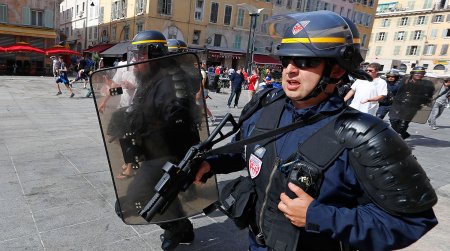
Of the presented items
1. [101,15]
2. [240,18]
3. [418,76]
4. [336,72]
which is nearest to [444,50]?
[240,18]

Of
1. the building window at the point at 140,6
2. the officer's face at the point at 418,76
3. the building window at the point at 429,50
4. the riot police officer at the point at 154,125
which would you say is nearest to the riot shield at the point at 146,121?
the riot police officer at the point at 154,125

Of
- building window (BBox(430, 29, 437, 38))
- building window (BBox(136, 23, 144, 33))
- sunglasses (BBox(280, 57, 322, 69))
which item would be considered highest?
building window (BBox(430, 29, 437, 38))

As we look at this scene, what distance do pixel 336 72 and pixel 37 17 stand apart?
27009 mm

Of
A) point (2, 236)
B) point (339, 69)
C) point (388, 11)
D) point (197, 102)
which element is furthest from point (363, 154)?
point (388, 11)

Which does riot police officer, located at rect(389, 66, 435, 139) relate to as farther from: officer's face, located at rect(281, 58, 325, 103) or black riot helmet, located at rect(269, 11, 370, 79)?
officer's face, located at rect(281, 58, 325, 103)

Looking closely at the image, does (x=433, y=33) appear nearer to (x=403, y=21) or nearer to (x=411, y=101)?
(x=403, y=21)

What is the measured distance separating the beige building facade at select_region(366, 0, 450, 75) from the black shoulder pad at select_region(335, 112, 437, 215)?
49.1 meters

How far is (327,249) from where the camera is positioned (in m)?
1.28

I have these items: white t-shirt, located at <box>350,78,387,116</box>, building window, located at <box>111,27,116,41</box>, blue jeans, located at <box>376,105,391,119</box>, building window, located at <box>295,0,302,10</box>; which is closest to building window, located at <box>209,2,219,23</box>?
building window, located at <box>111,27,116,41</box>

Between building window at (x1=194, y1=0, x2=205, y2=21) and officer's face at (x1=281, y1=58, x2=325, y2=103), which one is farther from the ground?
building window at (x1=194, y1=0, x2=205, y2=21)

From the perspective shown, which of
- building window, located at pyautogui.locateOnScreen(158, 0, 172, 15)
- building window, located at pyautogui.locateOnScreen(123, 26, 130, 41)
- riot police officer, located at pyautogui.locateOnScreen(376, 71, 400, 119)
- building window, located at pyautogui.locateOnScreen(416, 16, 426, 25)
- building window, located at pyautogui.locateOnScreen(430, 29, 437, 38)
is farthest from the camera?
building window, located at pyautogui.locateOnScreen(416, 16, 426, 25)

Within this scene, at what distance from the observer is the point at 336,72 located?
139 centimetres

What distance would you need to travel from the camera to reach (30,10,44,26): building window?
22.9 m

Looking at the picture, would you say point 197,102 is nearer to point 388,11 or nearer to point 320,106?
point 320,106
